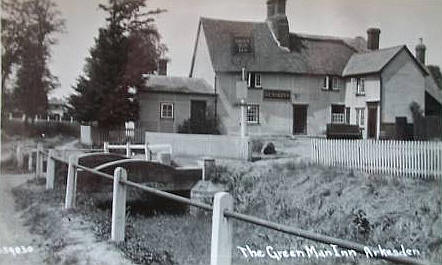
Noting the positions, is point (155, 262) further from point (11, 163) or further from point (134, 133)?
point (11, 163)

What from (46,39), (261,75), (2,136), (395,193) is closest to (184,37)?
(261,75)

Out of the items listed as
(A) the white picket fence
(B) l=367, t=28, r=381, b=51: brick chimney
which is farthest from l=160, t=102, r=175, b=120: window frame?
(B) l=367, t=28, r=381, b=51: brick chimney

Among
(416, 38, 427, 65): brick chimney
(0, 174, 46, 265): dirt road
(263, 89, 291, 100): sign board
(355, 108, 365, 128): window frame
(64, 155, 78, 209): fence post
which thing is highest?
(416, 38, 427, 65): brick chimney

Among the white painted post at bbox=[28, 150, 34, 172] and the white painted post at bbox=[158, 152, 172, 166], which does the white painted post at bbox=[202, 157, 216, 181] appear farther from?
the white painted post at bbox=[28, 150, 34, 172]

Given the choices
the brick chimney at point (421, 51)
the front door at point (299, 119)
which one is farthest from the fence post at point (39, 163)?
the brick chimney at point (421, 51)

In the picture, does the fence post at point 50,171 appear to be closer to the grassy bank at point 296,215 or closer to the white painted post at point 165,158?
the grassy bank at point 296,215

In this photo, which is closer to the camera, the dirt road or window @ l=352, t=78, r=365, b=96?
the dirt road

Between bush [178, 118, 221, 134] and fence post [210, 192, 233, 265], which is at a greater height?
bush [178, 118, 221, 134]

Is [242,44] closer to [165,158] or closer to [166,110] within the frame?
[166,110]
